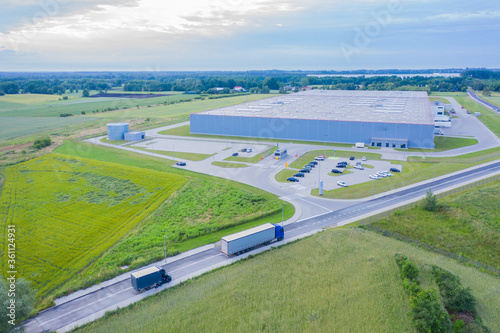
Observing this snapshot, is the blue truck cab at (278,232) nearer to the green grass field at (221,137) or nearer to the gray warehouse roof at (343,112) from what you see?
the green grass field at (221,137)

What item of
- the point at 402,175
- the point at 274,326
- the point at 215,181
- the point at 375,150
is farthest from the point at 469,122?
the point at 274,326

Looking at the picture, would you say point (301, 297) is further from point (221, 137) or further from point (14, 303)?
point (221, 137)

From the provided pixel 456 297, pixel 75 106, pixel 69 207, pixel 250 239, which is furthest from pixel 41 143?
pixel 75 106

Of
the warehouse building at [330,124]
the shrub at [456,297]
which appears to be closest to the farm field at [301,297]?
the shrub at [456,297]

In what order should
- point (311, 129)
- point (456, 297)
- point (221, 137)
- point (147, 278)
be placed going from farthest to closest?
point (221, 137) < point (311, 129) < point (147, 278) < point (456, 297)

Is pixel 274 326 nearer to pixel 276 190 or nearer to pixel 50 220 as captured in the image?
pixel 276 190

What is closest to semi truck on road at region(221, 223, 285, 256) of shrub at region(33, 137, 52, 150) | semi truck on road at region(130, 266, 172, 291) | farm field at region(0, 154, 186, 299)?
semi truck on road at region(130, 266, 172, 291)
